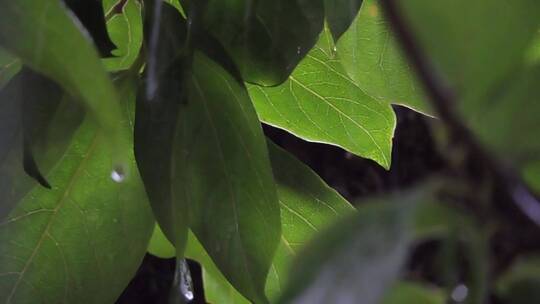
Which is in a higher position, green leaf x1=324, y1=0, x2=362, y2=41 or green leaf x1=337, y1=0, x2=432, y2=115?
green leaf x1=324, y1=0, x2=362, y2=41

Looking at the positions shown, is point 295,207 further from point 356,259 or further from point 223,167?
point 356,259

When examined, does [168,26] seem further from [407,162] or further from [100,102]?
[407,162]

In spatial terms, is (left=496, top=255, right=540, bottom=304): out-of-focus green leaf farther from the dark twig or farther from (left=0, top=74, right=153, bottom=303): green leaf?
(left=0, top=74, right=153, bottom=303): green leaf

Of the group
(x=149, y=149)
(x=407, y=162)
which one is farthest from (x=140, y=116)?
(x=407, y=162)

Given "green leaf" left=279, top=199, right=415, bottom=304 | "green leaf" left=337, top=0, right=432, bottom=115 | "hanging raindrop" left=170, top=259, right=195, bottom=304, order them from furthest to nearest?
"green leaf" left=337, top=0, right=432, bottom=115 → "hanging raindrop" left=170, top=259, right=195, bottom=304 → "green leaf" left=279, top=199, right=415, bottom=304

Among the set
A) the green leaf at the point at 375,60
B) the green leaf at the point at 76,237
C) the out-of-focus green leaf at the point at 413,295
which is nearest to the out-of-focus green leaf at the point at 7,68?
the green leaf at the point at 76,237

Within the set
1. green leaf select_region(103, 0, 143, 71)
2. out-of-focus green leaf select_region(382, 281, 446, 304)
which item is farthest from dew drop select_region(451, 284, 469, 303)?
green leaf select_region(103, 0, 143, 71)

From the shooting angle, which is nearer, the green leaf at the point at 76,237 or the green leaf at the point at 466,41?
the green leaf at the point at 466,41

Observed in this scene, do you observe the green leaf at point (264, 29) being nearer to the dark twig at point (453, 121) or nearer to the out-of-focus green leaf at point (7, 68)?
the out-of-focus green leaf at point (7, 68)
